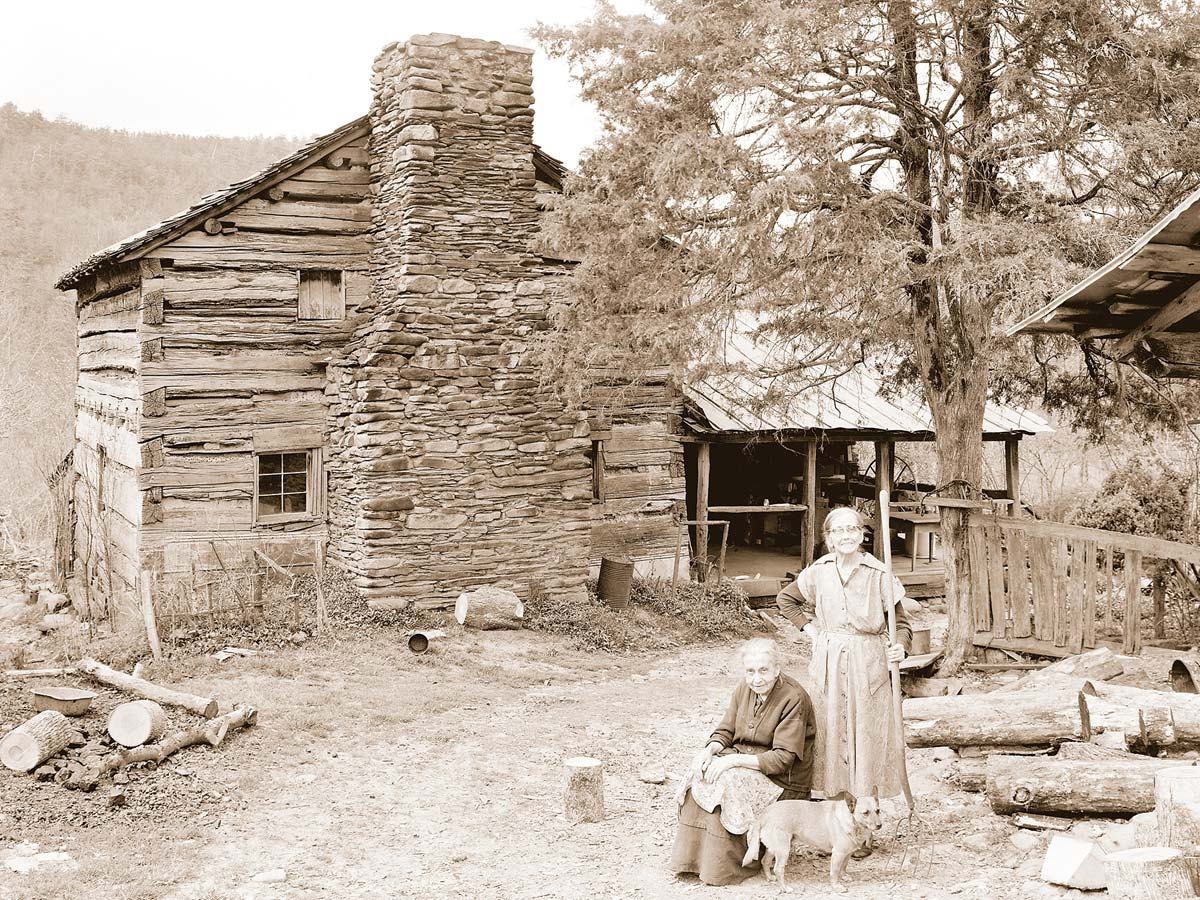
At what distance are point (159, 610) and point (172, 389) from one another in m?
3.45

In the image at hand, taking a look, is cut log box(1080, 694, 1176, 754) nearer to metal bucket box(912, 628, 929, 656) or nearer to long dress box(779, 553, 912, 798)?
long dress box(779, 553, 912, 798)

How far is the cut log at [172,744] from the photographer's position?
747 centimetres

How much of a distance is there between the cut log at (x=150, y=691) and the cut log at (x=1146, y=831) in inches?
266

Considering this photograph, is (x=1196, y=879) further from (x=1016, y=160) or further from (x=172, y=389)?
(x=172, y=389)

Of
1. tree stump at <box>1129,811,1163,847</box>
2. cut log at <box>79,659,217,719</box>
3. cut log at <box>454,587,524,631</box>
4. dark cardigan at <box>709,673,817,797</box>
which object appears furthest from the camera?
cut log at <box>454,587,524,631</box>

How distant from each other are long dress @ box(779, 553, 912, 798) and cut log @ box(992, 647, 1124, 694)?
3.13m

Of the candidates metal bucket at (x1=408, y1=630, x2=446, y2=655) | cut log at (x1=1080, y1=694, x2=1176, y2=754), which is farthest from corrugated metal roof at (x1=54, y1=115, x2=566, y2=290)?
cut log at (x1=1080, y1=694, x2=1176, y2=754)

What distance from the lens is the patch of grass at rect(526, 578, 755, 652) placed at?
13594 mm

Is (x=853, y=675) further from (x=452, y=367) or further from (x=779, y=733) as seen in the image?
(x=452, y=367)

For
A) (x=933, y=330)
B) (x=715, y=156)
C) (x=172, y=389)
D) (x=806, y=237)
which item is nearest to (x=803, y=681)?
(x=933, y=330)

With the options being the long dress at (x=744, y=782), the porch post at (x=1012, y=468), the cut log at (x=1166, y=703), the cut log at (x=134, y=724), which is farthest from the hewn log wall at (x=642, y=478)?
the long dress at (x=744, y=782)

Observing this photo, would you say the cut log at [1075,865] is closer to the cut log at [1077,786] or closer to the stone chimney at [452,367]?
the cut log at [1077,786]

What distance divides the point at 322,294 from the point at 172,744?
7.94 meters

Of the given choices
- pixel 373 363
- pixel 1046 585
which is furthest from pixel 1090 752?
pixel 373 363
